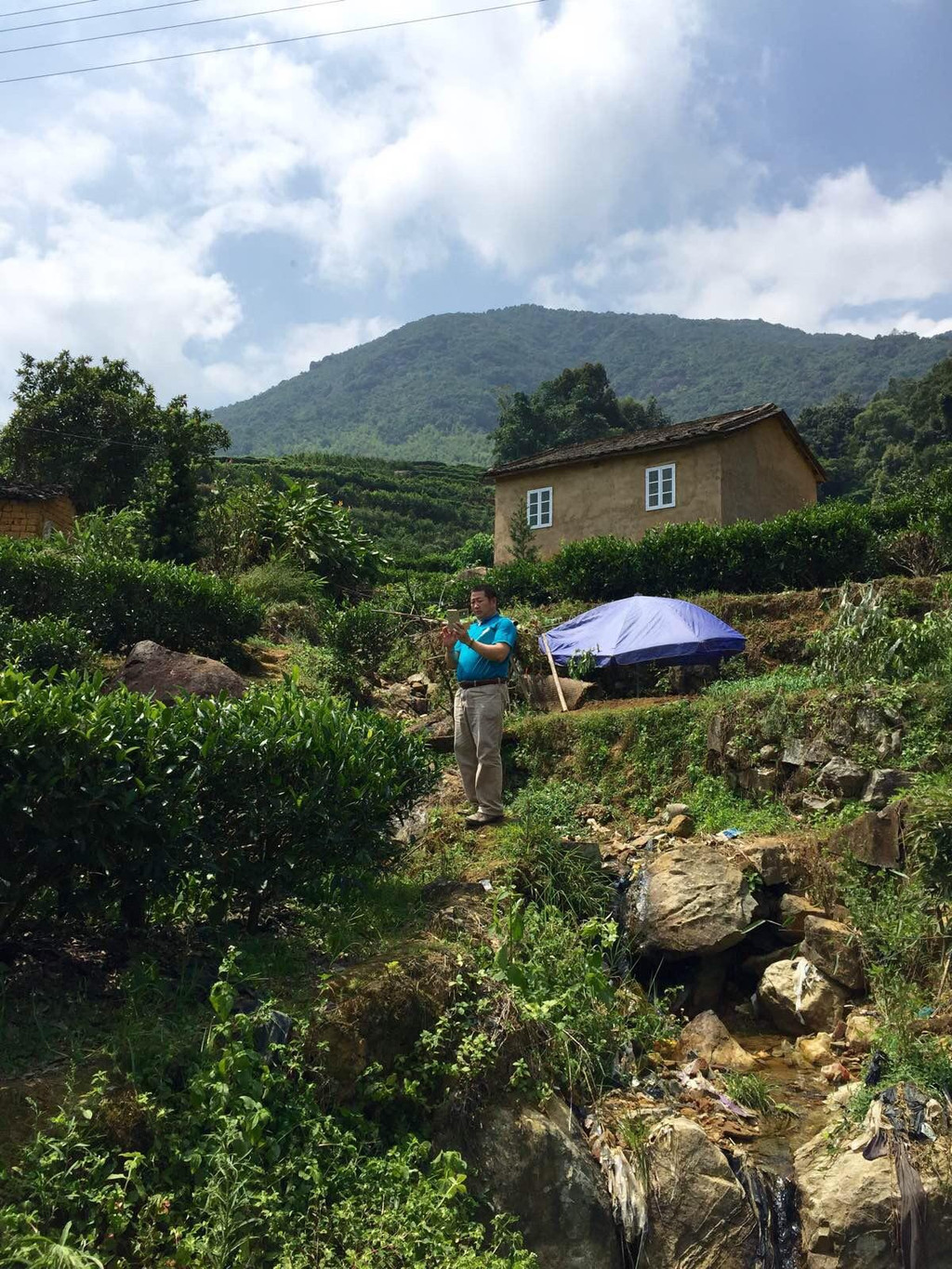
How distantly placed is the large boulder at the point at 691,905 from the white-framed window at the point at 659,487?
1777 cm

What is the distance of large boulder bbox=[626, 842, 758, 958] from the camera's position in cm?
859

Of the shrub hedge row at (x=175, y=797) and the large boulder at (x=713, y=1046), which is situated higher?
the shrub hedge row at (x=175, y=797)

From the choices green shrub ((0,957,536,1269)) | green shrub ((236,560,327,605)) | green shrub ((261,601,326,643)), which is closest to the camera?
green shrub ((0,957,536,1269))

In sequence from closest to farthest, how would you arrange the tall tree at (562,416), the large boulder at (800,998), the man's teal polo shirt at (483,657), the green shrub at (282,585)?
1. the large boulder at (800,998)
2. the man's teal polo shirt at (483,657)
3. the green shrub at (282,585)
4. the tall tree at (562,416)

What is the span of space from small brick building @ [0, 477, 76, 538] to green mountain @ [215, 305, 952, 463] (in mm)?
87329

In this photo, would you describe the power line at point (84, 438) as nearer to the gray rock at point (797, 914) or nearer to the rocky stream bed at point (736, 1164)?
the gray rock at point (797, 914)

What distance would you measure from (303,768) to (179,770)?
97 cm

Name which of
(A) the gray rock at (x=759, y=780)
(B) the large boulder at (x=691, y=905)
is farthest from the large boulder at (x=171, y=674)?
(A) the gray rock at (x=759, y=780)

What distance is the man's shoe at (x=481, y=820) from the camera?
374 inches

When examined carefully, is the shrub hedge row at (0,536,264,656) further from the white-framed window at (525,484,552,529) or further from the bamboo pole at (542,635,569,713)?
the white-framed window at (525,484,552,529)

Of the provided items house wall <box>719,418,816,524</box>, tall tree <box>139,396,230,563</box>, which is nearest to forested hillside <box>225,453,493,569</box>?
house wall <box>719,418,816,524</box>

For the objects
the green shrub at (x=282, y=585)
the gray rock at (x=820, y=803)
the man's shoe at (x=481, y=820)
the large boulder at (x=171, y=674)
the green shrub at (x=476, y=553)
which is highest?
the green shrub at (x=476, y=553)

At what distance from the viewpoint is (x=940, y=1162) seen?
629 centimetres

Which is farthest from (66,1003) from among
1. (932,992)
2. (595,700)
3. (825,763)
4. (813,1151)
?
(595,700)
